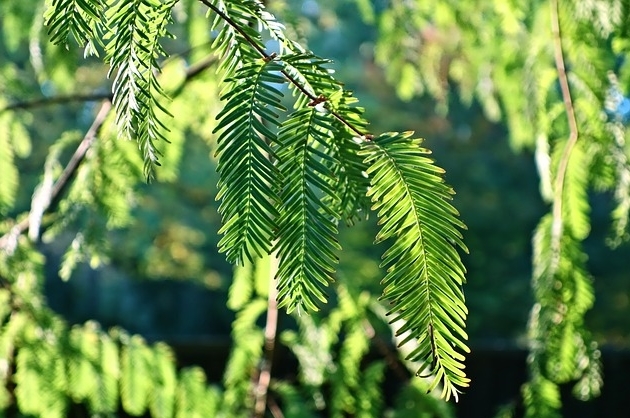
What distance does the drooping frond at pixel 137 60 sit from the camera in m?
0.53

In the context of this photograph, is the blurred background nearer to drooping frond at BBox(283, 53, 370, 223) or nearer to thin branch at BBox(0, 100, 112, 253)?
thin branch at BBox(0, 100, 112, 253)

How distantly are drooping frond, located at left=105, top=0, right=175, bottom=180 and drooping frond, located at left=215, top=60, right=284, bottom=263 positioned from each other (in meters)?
0.05

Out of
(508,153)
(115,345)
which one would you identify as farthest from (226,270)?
(115,345)

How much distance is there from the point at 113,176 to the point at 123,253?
733cm

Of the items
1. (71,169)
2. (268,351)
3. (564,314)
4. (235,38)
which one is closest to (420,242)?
(235,38)

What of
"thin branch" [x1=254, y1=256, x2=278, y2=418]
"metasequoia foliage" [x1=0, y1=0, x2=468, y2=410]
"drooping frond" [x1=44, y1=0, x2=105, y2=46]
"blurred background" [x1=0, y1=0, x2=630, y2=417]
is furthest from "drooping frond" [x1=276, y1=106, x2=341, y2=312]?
"blurred background" [x1=0, y1=0, x2=630, y2=417]

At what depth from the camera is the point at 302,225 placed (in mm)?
549

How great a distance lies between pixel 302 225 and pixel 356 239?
7.86 meters

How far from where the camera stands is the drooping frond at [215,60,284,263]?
0.53 m

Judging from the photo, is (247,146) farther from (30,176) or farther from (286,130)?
(30,176)

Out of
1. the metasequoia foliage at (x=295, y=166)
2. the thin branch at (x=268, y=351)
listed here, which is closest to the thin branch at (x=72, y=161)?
the thin branch at (x=268, y=351)

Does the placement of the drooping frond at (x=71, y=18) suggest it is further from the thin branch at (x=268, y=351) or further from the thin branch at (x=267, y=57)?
the thin branch at (x=268, y=351)

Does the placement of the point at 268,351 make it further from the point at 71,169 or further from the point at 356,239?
the point at 356,239

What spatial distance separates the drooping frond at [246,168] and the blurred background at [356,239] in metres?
7.47
